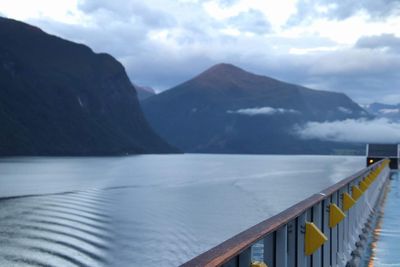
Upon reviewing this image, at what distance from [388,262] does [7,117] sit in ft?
669

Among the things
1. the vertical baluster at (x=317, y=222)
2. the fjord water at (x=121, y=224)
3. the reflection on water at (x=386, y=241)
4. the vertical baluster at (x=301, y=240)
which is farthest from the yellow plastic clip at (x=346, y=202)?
the fjord water at (x=121, y=224)

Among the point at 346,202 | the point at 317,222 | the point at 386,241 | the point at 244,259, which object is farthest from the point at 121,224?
the point at 244,259

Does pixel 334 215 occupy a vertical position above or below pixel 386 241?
above

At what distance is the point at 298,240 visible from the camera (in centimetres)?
475

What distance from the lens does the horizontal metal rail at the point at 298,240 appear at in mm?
3014

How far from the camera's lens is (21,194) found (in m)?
55.6

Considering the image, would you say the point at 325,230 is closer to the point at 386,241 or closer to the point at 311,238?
the point at 311,238

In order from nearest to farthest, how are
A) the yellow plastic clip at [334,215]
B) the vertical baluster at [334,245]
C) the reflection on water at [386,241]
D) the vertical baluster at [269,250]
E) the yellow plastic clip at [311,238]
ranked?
1. the vertical baluster at [269,250]
2. the yellow plastic clip at [311,238]
3. the yellow plastic clip at [334,215]
4. the vertical baluster at [334,245]
5. the reflection on water at [386,241]

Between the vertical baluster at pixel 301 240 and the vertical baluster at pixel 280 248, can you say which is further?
the vertical baluster at pixel 301 240

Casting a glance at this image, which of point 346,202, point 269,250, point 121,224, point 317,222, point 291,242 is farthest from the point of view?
point 121,224

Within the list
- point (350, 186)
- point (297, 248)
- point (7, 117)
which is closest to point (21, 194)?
point (350, 186)

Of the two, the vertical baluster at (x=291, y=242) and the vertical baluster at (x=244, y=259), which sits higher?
the vertical baluster at (x=244, y=259)

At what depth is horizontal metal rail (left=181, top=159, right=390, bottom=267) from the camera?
119 inches

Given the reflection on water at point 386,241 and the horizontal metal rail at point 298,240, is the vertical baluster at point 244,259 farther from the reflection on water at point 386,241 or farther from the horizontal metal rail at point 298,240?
the reflection on water at point 386,241
